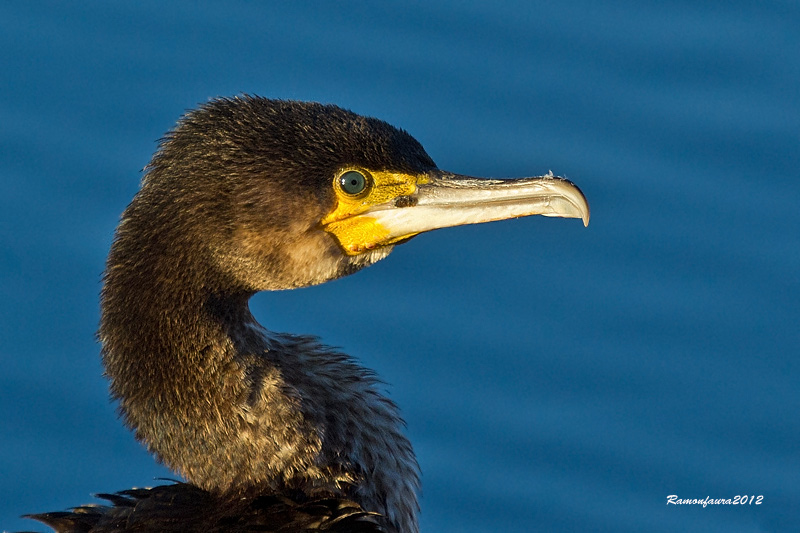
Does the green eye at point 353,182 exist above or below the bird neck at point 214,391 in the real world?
above

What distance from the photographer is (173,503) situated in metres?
5.14

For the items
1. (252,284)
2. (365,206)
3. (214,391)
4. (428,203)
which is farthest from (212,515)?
(428,203)

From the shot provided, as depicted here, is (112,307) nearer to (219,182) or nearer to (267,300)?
(219,182)

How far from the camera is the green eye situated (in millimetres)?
5066

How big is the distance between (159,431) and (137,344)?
359 mm

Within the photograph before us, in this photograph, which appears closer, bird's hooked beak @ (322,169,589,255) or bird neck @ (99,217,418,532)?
bird neck @ (99,217,418,532)

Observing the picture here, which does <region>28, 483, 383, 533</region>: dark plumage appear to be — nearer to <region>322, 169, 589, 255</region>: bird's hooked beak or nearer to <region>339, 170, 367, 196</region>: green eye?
<region>322, 169, 589, 255</region>: bird's hooked beak

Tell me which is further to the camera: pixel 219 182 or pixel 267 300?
pixel 267 300

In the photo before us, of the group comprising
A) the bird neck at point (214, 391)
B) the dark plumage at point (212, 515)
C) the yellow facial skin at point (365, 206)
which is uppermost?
the yellow facial skin at point (365, 206)

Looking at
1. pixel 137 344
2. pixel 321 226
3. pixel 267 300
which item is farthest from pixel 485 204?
pixel 267 300

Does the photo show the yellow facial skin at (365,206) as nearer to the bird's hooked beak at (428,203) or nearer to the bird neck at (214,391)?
the bird's hooked beak at (428,203)

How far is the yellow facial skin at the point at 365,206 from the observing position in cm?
510

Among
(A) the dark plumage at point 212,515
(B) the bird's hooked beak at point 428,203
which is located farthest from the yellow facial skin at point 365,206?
(A) the dark plumage at point 212,515

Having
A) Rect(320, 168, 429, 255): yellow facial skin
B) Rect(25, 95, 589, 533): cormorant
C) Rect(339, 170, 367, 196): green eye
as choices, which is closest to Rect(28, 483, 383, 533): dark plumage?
Rect(25, 95, 589, 533): cormorant
